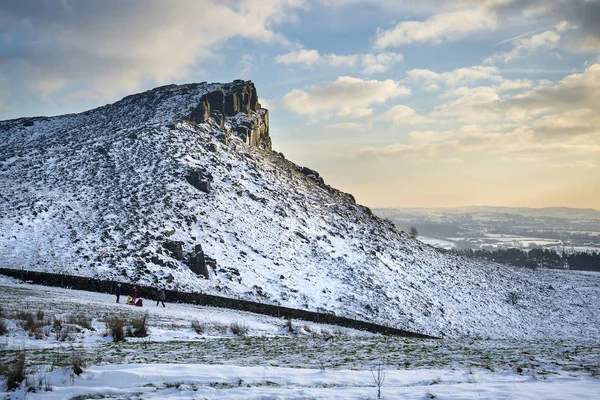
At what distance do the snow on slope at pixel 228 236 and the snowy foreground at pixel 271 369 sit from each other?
19.5m

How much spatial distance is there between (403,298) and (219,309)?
20.3 metres

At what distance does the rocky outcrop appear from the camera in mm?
65938

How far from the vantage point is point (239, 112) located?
7250 cm

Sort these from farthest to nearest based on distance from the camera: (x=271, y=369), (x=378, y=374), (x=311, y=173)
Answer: (x=311, y=173) → (x=271, y=369) → (x=378, y=374)

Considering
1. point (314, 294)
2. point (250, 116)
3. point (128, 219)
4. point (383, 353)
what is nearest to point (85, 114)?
point (250, 116)

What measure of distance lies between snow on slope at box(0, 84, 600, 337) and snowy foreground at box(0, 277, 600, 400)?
1952 cm

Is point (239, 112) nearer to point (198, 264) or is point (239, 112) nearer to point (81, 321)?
point (198, 264)

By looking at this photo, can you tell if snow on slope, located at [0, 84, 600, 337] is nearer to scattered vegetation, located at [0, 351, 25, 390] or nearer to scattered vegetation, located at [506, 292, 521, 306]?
scattered vegetation, located at [506, 292, 521, 306]

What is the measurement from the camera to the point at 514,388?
6.78m

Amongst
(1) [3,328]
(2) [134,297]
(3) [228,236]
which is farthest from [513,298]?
(1) [3,328]

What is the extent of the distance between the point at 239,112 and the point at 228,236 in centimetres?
3917

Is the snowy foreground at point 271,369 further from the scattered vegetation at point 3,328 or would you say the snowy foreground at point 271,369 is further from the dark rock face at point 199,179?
the dark rock face at point 199,179

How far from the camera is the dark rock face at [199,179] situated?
149 feet

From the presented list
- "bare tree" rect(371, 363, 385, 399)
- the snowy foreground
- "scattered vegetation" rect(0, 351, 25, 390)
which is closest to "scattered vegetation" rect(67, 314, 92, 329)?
the snowy foreground
